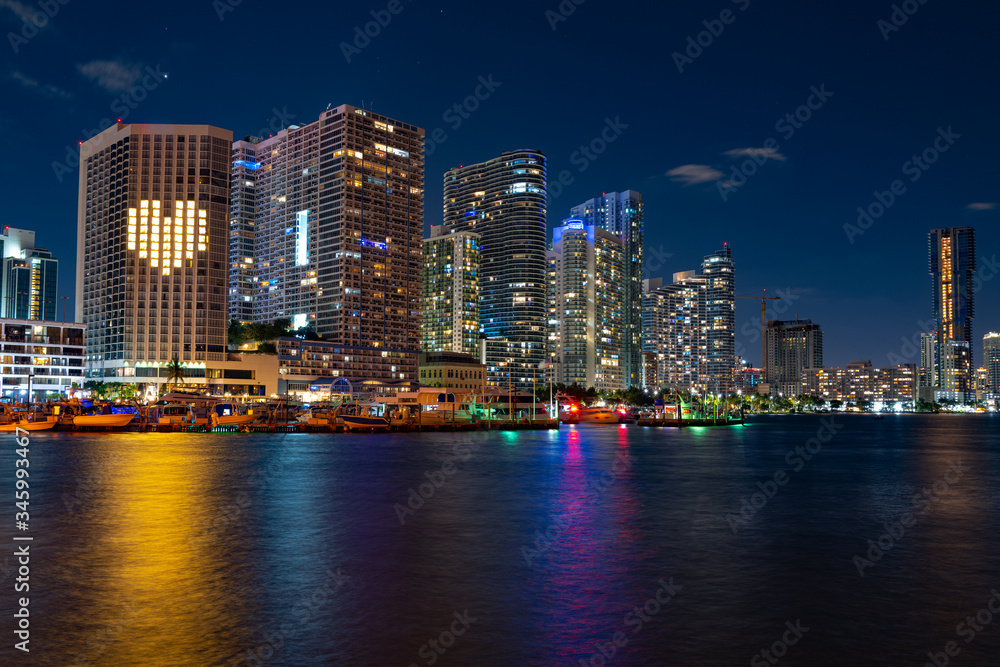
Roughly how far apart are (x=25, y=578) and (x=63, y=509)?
18970mm

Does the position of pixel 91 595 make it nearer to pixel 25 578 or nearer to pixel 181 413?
pixel 25 578

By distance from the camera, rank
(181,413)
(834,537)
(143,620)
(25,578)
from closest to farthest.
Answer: (143,620)
(25,578)
(834,537)
(181,413)

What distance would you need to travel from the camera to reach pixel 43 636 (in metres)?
22.9

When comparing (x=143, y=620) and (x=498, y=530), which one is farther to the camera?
(x=498, y=530)

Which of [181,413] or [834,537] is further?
[181,413]

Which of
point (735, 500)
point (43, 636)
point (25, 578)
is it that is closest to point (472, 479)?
point (735, 500)

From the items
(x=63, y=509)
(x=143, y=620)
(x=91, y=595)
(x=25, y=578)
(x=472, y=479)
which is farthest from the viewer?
(x=472, y=479)

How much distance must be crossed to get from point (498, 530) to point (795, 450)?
86.4 m

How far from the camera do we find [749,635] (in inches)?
945

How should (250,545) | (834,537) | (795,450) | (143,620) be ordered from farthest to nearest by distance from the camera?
1. (795,450)
2. (834,537)
3. (250,545)
4. (143,620)

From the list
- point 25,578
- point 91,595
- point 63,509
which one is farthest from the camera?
point 63,509

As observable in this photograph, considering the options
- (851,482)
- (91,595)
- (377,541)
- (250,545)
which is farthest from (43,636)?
(851,482)

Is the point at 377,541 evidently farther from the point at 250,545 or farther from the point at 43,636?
the point at 43,636

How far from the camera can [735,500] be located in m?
55.4
